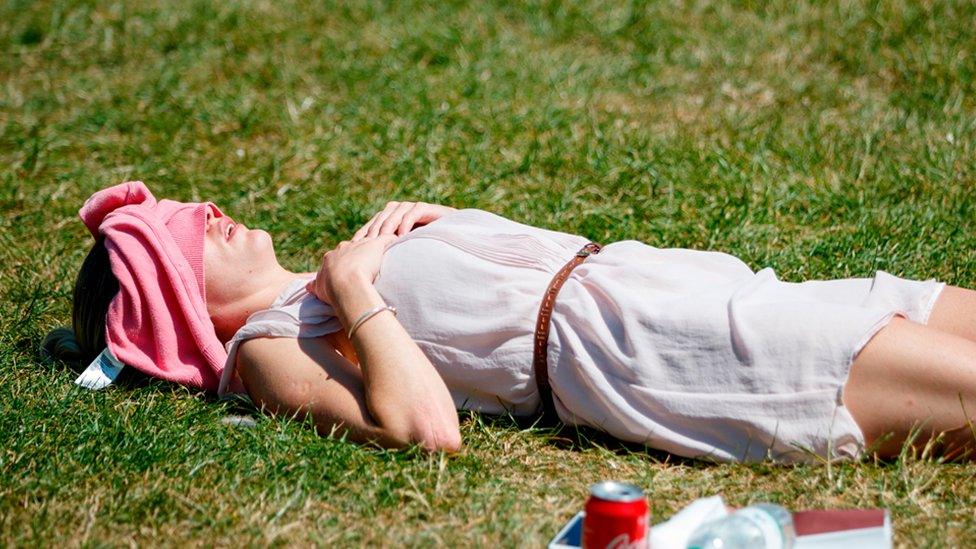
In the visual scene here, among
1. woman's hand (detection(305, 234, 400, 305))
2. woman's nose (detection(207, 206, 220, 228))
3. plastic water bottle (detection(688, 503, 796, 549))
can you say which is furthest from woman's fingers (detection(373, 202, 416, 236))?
plastic water bottle (detection(688, 503, 796, 549))

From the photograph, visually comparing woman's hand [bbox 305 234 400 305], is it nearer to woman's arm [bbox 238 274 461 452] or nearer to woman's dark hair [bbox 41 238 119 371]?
woman's arm [bbox 238 274 461 452]

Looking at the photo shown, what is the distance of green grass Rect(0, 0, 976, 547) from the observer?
3418mm

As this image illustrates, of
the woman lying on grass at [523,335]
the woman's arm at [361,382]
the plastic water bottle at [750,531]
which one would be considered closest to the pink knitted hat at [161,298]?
the woman lying on grass at [523,335]

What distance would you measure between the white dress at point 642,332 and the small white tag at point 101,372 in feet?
1.57

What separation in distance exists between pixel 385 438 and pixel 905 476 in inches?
67.6

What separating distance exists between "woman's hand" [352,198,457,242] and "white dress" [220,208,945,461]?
0.85ft

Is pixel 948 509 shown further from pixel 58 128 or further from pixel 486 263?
pixel 58 128

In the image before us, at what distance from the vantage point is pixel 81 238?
5.98 metres

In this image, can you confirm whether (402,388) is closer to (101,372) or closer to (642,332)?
(642,332)

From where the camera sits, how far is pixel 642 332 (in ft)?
11.8

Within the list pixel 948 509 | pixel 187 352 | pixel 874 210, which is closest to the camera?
pixel 948 509

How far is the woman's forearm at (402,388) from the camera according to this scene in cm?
357

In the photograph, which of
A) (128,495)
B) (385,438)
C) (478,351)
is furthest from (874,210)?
(128,495)

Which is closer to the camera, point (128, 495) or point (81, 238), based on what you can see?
point (128, 495)
